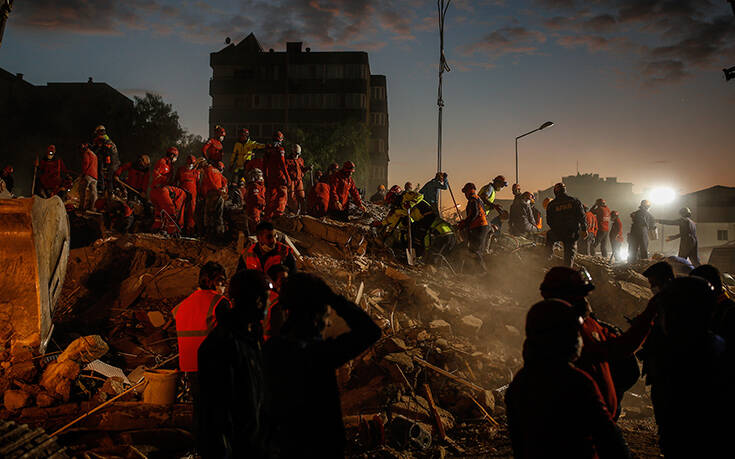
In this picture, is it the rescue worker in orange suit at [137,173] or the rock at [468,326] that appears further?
the rescue worker in orange suit at [137,173]

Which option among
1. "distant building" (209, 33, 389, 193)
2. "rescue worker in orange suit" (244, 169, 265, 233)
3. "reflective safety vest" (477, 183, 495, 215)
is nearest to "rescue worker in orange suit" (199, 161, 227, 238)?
"rescue worker in orange suit" (244, 169, 265, 233)

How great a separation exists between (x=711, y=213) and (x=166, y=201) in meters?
54.8

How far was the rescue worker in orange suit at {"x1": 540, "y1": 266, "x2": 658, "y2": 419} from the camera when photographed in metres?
2.46

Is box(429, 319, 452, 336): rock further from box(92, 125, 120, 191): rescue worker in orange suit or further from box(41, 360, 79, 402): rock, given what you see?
box(92, 125, 120, 191): rescue worker in orange suit

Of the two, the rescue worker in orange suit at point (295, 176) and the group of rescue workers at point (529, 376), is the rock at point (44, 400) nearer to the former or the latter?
the group of rescue workers at point (529, 376)

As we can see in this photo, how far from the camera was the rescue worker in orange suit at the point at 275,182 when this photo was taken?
10.0 m

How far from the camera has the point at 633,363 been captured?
295 cm

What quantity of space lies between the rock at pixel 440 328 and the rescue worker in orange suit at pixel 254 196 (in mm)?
4264

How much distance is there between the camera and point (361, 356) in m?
6.03

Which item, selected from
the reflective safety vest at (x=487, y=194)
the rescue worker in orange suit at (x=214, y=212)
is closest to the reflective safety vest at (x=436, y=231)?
the reflective safety vest at (x=487, y=194)

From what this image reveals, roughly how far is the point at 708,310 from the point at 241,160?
10.6m

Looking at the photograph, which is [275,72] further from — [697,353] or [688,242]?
[697,353]

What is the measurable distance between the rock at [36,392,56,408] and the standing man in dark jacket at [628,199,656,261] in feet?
42.9

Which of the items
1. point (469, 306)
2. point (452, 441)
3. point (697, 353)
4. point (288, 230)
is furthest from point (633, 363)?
point (288, 230)
